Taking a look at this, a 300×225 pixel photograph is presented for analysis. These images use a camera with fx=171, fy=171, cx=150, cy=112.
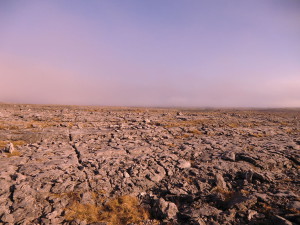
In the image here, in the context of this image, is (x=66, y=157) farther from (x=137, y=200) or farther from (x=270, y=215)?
(x=270, y=215)

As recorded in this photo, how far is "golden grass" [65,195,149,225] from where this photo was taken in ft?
20.4

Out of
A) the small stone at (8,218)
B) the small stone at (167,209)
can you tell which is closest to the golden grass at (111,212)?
the small stone at (167,209)

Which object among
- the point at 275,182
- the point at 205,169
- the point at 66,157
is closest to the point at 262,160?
the point at 275,182

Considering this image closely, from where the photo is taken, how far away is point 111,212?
21.5ft

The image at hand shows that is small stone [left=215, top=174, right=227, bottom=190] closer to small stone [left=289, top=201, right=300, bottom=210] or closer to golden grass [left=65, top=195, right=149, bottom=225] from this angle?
small stone [left=289, top=201, right=300, bottom=210]

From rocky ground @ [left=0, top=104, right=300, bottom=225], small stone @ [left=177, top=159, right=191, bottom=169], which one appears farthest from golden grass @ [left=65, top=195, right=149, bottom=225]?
small stone @ [left=177, top=159, right=191, bottom=169]

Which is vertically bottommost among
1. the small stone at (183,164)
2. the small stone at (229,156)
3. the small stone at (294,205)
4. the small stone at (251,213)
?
the small stone at (251,213)

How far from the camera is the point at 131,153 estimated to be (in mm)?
11508

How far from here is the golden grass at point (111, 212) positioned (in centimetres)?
621

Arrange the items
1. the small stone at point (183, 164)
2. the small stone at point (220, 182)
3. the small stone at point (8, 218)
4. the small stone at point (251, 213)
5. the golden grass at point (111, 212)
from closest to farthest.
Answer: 1. the small stone at point (8, 218)
2. the small stone at point (251, 213)
3. the golden grass at point (111, 212)
4. the small stone at point (220, 182)
5. the small stone at point (183, 164)

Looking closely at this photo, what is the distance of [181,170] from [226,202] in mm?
2939

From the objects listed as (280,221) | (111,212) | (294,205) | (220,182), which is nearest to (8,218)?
(111,212)

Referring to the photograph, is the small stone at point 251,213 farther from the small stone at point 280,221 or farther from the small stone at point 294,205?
the small stone at point 294,205

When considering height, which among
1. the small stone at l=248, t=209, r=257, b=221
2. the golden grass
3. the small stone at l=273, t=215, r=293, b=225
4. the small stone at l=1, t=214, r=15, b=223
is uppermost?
the small stone at l=273, t=215, r=293, b=225
